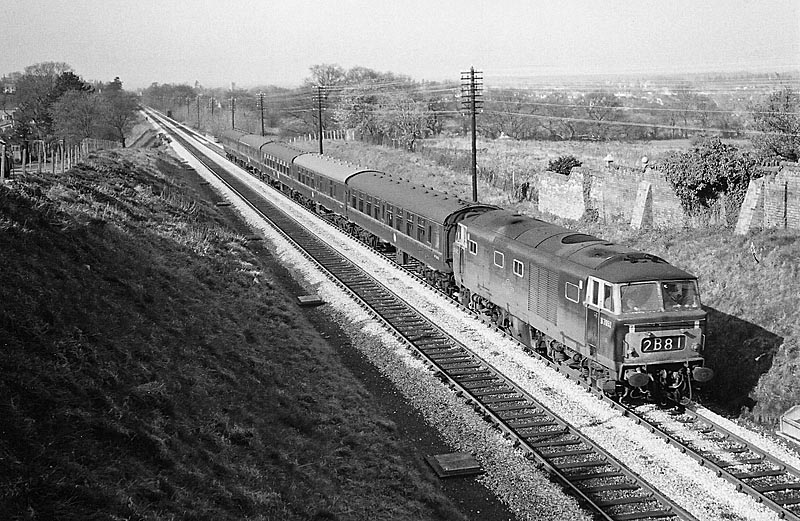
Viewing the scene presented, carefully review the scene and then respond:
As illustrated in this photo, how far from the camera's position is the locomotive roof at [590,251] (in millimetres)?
14273

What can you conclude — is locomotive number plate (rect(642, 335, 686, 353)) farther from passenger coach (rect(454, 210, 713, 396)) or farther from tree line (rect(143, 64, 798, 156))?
tree line (rect(143, 64, 798, 156))

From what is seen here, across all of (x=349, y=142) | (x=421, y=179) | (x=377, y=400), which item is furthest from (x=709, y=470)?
(x=349, y=142)

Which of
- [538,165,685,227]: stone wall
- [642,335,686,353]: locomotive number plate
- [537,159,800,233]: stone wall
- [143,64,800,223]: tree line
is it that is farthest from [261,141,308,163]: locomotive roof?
[642,335,686,353]: locomotive number plate

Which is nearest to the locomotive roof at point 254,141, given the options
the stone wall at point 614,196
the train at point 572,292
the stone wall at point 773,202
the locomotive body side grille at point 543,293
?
the stone wall at point 614,196

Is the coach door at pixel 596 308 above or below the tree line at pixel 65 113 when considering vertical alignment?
below

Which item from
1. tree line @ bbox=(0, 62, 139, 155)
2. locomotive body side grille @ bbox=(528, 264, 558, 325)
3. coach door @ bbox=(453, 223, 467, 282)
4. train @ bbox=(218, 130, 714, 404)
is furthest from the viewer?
tree line @ bbox=(0, 62, 139, 155)

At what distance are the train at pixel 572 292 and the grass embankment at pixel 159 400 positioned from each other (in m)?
4.57

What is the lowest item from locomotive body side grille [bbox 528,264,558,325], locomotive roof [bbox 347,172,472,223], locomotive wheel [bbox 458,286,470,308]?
locomotive wheel [bbox 458,286,470,308]

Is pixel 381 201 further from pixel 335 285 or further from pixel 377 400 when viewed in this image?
pixel 377 400

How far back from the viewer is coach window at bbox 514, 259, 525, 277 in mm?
17406

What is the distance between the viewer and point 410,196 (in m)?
26.8

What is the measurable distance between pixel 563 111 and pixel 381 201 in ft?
191

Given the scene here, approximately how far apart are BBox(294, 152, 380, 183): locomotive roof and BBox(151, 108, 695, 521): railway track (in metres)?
11.6

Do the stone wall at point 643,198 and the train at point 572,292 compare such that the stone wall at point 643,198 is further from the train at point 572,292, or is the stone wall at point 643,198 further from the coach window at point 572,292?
the coach window at point 572,292
